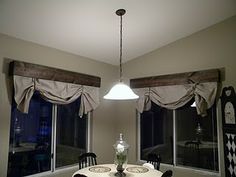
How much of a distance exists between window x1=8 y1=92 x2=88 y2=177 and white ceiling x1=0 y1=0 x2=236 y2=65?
3.31ft

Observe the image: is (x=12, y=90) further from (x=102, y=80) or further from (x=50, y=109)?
(x=102, y=80)

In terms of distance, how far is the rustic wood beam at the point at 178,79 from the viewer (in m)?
3.31

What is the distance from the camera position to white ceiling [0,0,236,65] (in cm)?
258

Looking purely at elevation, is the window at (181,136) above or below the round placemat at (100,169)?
above

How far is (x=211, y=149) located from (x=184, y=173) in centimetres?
60

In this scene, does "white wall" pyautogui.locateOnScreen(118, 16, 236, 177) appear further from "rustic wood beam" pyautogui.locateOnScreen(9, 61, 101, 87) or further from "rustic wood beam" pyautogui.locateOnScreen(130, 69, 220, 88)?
"rustic wood beam" pyautogui.locateOnScreen(9, 61, 101, 87)

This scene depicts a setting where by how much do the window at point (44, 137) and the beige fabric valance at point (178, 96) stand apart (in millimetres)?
1266

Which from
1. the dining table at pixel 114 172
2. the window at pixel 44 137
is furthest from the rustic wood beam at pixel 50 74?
the dining table at pixel 114 172

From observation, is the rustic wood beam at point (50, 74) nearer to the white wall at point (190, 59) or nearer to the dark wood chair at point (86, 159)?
the white wall at point (190, 59)

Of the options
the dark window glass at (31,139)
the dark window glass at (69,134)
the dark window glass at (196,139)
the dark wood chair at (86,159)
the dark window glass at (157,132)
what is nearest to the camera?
the dark window glass at (31,139)

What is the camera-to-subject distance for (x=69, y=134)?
12.6 ft

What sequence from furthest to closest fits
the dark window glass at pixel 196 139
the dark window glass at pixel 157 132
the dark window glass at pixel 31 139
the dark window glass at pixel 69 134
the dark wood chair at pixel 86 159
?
the dark window glass at pixel 157 132 < the dark window glass at pixel 69 134 < the dark window glass at pixel 196 139 < the dark wood chair at pixel 86 159 < the dark window glass at pixel 31 139

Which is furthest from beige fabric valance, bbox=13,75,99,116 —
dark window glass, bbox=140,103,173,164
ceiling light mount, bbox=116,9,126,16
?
ceiling light mount, bbox=116,9,126,16

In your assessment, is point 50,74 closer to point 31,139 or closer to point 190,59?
point 31,139
